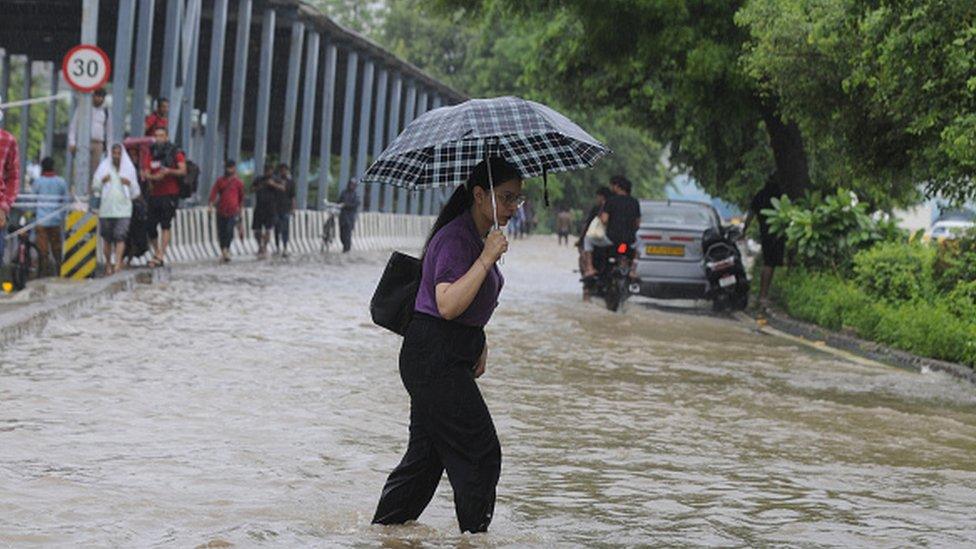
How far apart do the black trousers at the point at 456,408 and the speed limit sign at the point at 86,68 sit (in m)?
15.8

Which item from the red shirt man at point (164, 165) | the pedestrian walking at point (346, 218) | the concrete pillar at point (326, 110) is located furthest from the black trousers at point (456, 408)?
the concrete pillar at point (326, 110)

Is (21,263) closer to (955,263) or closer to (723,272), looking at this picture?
(723,272)

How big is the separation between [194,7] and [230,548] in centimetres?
2790

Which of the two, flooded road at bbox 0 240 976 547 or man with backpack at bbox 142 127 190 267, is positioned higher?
man with backpack at bbox 142 127 190 267

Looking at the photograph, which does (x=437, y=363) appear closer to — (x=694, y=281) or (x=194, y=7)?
(x=694, y=281)

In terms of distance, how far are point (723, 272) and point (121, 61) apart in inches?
382

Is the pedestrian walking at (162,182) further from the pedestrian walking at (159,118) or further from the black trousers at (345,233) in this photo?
the black trousers at (345,233)

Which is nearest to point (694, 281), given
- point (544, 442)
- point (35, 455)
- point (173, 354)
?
point (173, 354)

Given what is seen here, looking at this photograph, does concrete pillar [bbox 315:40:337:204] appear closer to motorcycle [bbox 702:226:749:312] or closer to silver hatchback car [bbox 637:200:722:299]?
silver hatchback car [bbox 637:200:722:299]

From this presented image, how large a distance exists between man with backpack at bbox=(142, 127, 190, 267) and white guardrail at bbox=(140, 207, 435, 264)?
1.52 meters

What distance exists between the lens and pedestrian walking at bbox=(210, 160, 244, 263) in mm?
30438

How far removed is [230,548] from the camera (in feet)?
23.0

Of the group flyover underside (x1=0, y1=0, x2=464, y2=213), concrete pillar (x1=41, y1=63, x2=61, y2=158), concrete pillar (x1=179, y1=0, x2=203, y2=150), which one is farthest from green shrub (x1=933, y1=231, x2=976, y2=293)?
concrete pillar (x1=41, y1=63, x2=61, y2=158)

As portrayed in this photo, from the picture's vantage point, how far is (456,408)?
21.7ft
